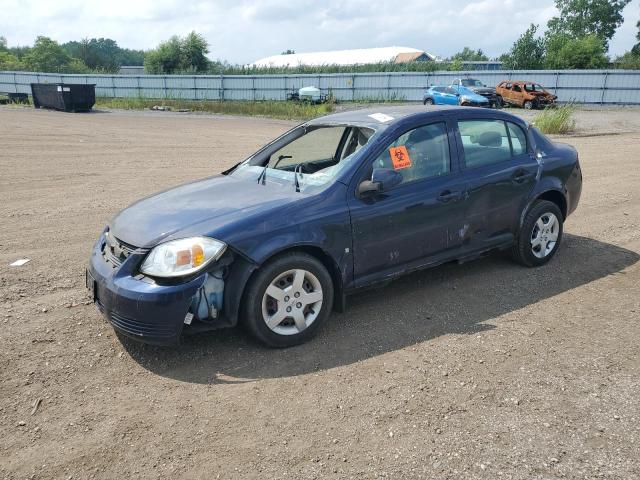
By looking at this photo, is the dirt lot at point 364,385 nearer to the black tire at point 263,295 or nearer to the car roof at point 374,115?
the black tire at point 263,295

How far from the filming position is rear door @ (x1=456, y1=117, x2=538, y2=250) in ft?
16.4

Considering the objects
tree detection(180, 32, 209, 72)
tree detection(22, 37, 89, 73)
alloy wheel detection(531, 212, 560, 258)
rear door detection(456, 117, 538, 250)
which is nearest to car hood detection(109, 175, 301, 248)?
rear door detection(456, 117, 538, 250)

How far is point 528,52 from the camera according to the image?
45.8 m

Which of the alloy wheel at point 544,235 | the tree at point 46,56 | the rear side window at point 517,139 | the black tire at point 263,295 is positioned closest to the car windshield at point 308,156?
the black tire at point 263,295

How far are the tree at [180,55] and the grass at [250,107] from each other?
24252mm

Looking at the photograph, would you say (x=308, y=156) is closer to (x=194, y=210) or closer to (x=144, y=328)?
(x=194, y=210)

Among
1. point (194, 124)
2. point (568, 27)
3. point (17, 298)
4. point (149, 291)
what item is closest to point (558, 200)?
point (149, 291)

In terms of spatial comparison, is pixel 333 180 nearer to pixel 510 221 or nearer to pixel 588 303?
pixel 510 221

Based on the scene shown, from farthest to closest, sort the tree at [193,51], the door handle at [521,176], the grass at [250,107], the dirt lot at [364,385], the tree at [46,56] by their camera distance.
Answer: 1. the tree at [46,56]
2. the tree at [193,51]
3. the grass at [250,107]
4. the door handle at [521,176]
5. the dirt lot at [364,385]

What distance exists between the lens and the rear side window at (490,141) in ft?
16.6

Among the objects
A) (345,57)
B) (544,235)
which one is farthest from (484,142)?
(345,57)

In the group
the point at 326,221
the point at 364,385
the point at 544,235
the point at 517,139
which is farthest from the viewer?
the point at 544,235

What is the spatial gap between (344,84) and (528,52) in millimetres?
16030

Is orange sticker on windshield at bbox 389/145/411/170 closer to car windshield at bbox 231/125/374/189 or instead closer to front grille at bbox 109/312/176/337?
car windshield at bbox 231/125/374/189
